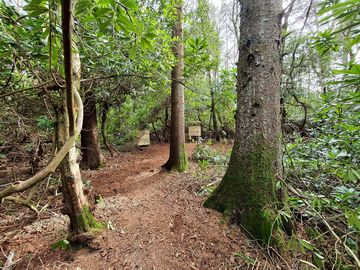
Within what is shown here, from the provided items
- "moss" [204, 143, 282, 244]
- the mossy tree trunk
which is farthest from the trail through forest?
the mossy tree trunk

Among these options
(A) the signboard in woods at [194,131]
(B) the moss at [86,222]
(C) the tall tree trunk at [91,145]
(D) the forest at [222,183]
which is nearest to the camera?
(D) the forest at [222,183]

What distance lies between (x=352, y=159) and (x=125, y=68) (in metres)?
3.03

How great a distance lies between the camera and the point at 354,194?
164cm

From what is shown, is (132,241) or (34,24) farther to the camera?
(132,241)

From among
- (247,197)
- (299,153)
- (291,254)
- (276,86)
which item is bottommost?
(291,254)

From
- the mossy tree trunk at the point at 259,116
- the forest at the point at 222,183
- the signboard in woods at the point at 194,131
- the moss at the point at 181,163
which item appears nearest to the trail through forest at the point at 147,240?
the forest at the point at 222,183

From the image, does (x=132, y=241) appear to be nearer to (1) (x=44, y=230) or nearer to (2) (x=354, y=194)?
(1) (x=44, y=230)

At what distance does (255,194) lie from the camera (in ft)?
6.15

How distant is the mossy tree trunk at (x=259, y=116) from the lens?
186cm

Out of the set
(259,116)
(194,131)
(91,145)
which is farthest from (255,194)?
(194,131)

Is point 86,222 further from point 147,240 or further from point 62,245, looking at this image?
point 147,240

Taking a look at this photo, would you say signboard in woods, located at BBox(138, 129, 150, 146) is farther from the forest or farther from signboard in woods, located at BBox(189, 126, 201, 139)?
the forest

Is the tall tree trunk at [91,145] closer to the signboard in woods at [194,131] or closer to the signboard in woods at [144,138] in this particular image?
the signboard in woods at [144,138]

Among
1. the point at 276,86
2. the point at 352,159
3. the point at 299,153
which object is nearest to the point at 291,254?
the point at 352,159
